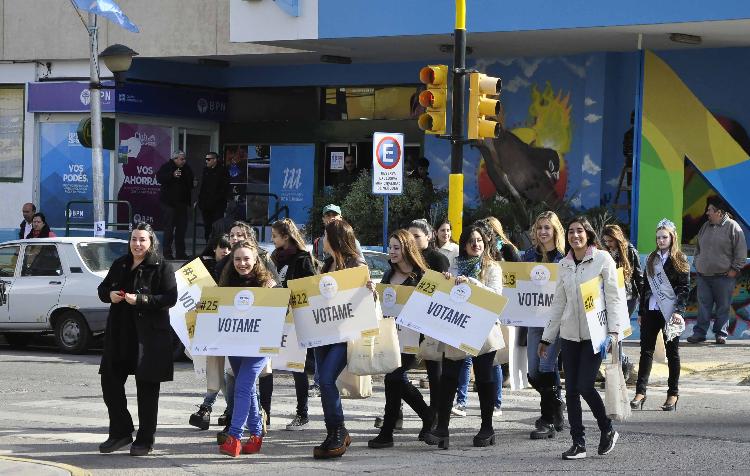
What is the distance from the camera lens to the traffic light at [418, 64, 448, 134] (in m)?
16.2

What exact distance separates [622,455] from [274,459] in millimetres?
2605

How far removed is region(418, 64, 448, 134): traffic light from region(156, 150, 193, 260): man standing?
10.7 m

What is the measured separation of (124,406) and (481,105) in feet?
22.7

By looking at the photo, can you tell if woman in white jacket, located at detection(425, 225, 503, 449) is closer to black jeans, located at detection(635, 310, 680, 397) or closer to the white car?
black jeans, located at detection(635, 310, 680, 397)

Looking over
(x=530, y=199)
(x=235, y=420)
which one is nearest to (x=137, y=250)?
(x=235, y=420)

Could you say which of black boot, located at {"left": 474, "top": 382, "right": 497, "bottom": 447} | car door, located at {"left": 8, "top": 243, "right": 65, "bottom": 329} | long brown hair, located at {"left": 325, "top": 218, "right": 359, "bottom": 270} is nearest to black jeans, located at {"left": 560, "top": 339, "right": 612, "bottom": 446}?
black boot, located at {"left": 474, "top": 382, "right": 497, "bottom": 447}

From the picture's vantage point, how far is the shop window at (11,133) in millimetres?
30344

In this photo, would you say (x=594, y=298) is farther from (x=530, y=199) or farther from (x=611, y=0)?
(x=530, y=199)

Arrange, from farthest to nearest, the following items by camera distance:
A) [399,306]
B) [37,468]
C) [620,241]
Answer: [620,241] < [399,306] < [37,468]

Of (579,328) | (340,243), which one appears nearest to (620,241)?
(579,328)

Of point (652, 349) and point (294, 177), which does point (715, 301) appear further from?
point (294, 177)

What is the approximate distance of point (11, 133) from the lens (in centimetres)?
3045

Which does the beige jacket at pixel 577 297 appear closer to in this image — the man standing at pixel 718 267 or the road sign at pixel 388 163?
the road sign at pixel 388 163

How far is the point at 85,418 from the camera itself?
501 inches
